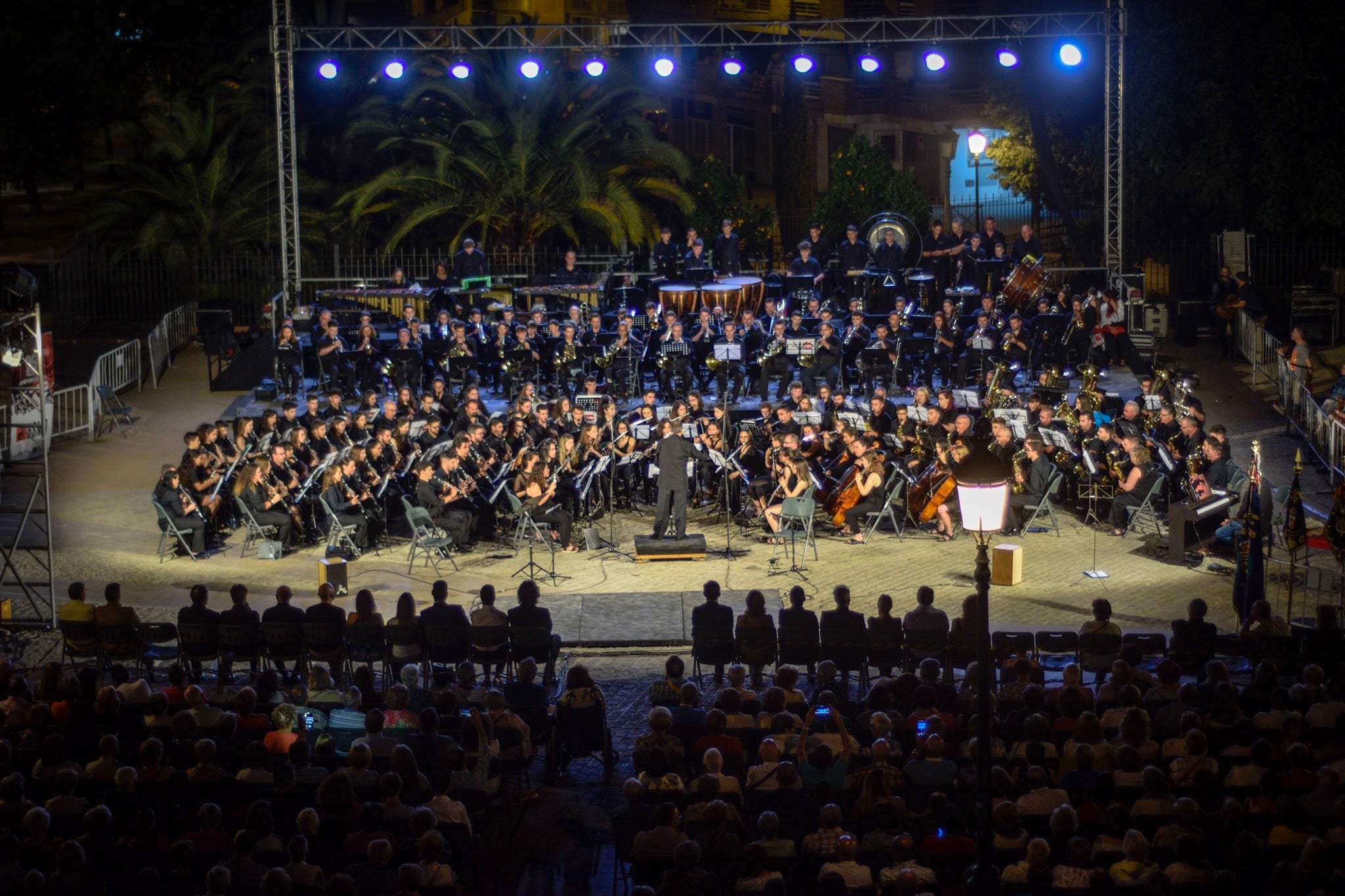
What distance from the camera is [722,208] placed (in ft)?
122

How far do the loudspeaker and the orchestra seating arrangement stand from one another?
3.72 m

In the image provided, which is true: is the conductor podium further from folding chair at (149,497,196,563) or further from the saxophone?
folding chair at (149,497,196,563)

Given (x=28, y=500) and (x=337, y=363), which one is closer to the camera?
(x=28, y=500)

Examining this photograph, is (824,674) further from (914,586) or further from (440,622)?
(914,586)

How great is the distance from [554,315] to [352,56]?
11519mm

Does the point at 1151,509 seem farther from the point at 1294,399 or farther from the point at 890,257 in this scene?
the point at 890,257

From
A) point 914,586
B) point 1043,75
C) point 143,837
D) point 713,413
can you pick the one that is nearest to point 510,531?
point 713,413

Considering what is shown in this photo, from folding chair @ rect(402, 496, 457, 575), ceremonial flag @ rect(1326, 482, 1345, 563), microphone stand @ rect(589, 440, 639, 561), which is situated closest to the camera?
ceremonial flag @ rect(1326, 482, 1345, 563)

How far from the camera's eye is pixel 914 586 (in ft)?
59.8

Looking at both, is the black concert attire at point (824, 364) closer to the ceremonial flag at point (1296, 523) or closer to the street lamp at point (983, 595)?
the ceremonial flag at point (1296, 523)

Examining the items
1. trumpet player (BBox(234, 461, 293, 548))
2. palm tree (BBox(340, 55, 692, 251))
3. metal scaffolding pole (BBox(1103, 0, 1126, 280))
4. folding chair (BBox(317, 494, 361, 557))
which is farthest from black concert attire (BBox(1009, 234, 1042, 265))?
trumpet player (BBox(234, 461, 293, 548))

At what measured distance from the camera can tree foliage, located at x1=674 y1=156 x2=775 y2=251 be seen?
3641cm

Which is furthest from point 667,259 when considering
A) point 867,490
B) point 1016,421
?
point 867,490

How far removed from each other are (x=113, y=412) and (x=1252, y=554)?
16.9 meters
